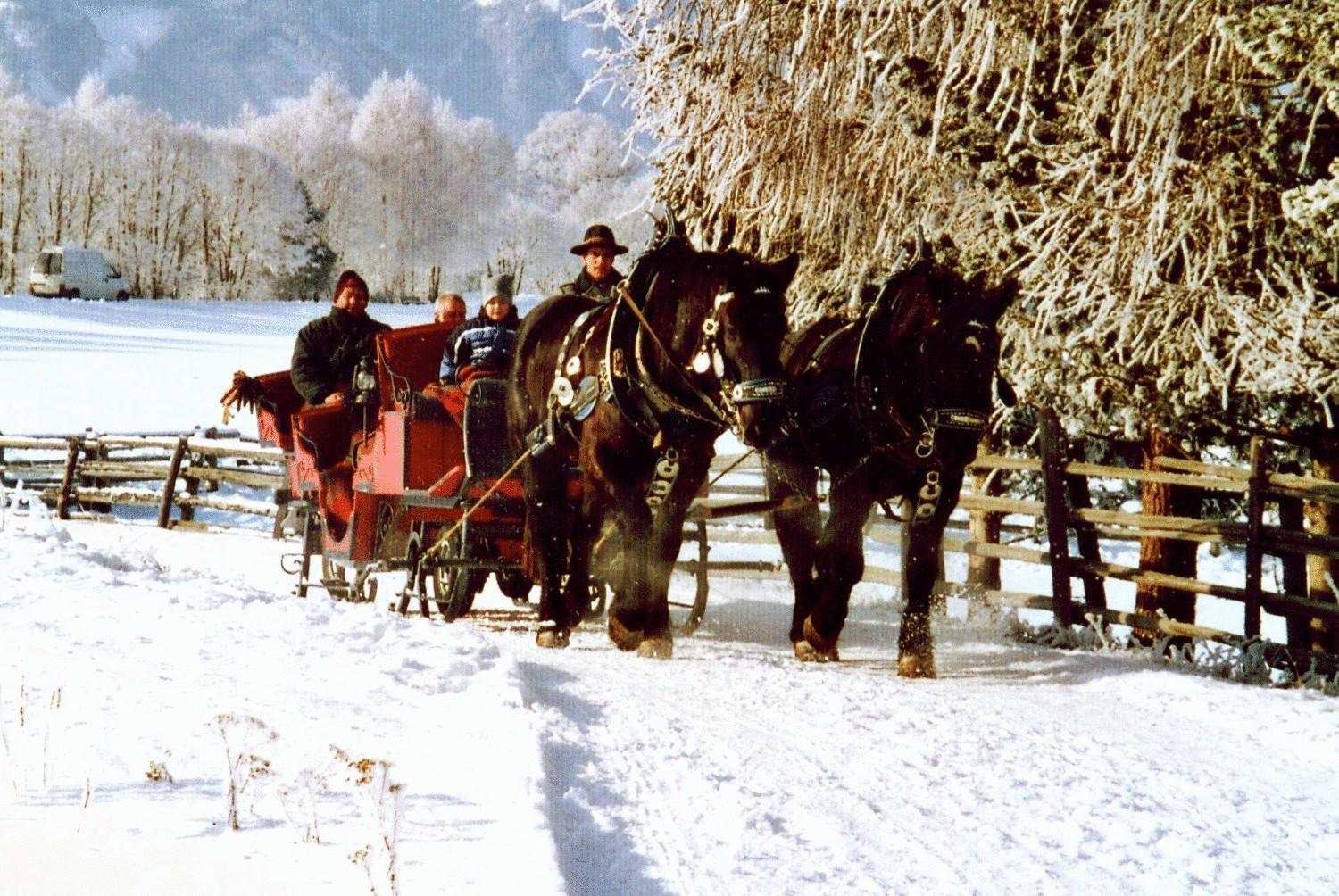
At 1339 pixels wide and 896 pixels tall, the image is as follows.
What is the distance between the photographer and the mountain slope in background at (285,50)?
13438 centimetres

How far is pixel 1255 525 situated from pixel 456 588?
5208 millimetres

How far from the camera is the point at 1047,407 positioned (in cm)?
1018

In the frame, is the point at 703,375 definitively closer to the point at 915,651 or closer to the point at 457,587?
the point at 915,651

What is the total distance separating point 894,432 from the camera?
758cm

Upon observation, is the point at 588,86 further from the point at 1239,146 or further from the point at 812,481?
the point at 1239,146

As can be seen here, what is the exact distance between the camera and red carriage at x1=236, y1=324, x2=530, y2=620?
9.30m

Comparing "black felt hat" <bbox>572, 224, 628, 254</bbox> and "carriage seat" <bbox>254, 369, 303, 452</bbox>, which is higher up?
"black felt hat" <bbox>572, 224, 628, 254</bbox>

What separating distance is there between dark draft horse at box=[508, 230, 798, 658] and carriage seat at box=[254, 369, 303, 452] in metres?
3.00

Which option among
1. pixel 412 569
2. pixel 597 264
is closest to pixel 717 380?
pixel 597 264

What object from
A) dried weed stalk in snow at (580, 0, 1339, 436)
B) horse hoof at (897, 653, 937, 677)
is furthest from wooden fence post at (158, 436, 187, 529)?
horse hoof at (897, 653, 937, 677)

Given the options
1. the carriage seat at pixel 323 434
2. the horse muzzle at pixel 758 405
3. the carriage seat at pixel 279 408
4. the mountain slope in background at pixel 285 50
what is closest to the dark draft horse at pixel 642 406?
the horse muzzle at pixel 758 405

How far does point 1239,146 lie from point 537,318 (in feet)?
14.1

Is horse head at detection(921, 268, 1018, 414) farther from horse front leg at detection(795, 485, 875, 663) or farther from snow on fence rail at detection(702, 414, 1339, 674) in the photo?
snow on fence rail at detection(702, 414, 1339, 674)

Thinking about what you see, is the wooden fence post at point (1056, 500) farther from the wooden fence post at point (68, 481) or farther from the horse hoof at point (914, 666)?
the wooden fence post at point (68, 481)
